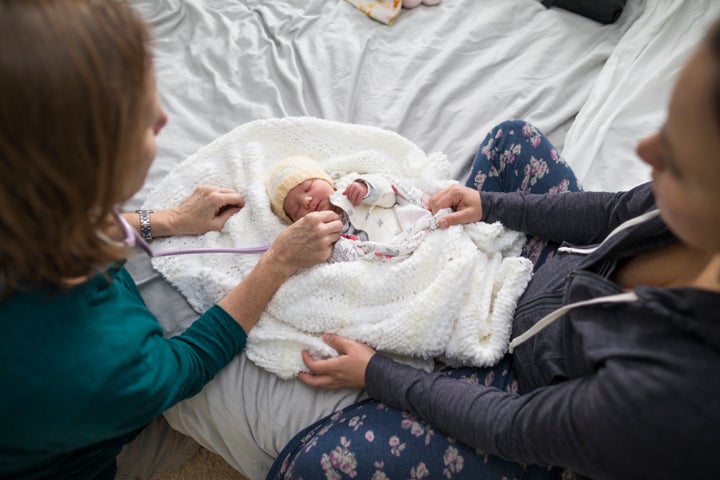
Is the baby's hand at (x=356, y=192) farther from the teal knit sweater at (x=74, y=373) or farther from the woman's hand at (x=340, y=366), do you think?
the teal knit sweater at (x=74, y=373)

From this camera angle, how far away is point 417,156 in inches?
48.5

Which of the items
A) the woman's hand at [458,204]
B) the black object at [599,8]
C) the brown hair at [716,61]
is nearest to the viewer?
the brown hair at [716,61]

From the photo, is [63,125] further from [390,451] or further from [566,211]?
[566,211]

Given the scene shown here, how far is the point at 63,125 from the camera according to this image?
52 cm

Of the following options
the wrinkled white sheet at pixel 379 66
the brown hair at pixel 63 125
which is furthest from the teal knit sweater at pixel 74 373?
the wrinkled white sheet at pixel 379 66

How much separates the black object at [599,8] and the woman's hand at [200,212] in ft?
4.10

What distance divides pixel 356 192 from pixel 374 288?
24 centimetres

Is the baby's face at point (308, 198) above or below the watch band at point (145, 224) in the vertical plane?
above

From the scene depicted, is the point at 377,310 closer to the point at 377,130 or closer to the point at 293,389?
the point at 293,389

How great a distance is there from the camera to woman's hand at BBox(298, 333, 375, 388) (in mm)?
918

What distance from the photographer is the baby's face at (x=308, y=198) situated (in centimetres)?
113

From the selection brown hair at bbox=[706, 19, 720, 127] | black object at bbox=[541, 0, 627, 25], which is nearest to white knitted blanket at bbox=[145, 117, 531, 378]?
brown hair at bbox=[706, 19, 720, 127]

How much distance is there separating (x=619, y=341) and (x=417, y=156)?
701 mm

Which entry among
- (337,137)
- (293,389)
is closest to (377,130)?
(337,137)
